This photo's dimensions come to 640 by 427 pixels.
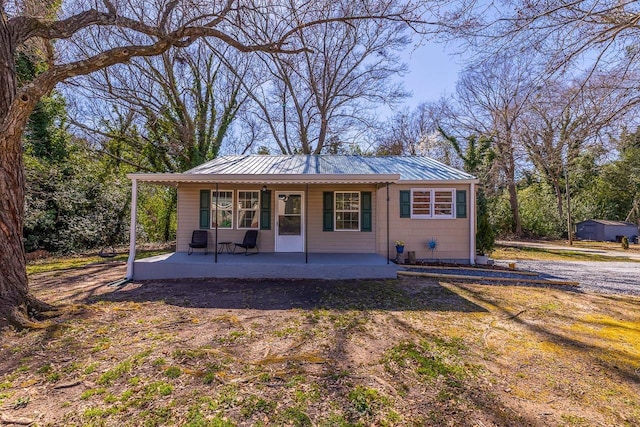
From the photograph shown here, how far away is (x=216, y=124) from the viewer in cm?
1658

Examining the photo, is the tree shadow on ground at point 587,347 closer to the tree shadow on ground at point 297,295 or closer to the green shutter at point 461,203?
the tree shadow on ground at point 297,295

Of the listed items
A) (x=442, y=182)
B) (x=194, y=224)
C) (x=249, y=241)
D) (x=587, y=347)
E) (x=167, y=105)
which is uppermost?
(x=167, y=105)

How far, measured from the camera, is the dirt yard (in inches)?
96.4

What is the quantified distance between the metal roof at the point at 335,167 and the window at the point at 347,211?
2.32ft

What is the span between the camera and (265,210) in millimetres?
8961

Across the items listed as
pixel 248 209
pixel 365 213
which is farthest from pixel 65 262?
pixel 365 213

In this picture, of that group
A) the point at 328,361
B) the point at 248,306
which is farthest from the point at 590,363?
the point at 248,306

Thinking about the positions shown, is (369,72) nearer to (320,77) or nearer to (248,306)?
(320,77)

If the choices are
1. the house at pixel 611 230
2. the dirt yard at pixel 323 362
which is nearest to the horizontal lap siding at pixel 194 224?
the dirt yard at pixel 323 362

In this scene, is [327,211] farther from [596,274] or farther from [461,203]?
[596,274]

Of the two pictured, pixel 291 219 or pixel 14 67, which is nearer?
pixel 14 67

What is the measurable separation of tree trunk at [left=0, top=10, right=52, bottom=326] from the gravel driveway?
10.2m

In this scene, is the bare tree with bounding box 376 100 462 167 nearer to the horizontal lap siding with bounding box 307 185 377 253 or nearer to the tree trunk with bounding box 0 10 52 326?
the horizontal lap siding with bounding box 307 185 377 253

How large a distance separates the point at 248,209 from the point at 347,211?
9.55ft
